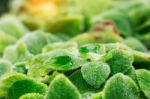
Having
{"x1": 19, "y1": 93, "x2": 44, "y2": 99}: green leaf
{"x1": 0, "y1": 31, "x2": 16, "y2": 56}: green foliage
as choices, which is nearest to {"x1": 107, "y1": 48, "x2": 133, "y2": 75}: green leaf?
{"x1": 19, "y1": 93, "x2": 44, "y2": 99}: green leaf

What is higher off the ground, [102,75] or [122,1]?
[102,75]

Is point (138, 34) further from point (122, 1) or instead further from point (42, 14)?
point (42, 14)

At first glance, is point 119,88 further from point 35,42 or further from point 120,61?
point 35,42

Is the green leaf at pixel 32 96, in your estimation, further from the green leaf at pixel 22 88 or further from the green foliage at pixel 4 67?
the green foliage at pixel 4 67

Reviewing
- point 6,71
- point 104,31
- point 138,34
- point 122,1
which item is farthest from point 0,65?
point 122,1

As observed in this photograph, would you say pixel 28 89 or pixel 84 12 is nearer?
pixel 28 89

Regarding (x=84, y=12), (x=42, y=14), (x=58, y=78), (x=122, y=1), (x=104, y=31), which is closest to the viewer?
(x=58, y=78)

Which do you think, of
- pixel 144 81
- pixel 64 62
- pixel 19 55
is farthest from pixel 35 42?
pixel 144 81

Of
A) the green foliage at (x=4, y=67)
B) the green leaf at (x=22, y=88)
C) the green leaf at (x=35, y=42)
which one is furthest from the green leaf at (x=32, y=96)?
the green leaf at (x=35, y=42)
